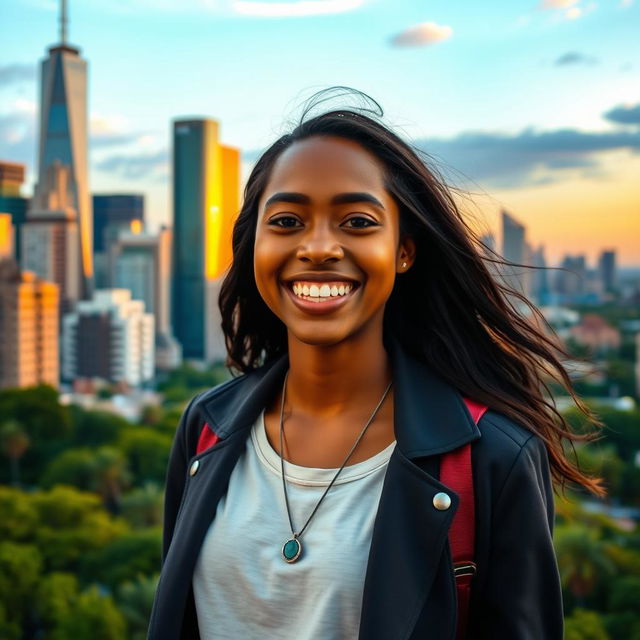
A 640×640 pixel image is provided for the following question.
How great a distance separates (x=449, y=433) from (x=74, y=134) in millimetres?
70707

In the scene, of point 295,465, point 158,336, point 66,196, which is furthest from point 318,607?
point 66,196

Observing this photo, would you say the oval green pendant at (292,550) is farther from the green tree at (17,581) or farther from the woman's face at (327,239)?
the green tree at (17,581)

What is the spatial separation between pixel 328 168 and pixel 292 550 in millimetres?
580

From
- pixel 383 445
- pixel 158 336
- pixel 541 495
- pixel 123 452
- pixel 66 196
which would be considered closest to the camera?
pixel 541 495

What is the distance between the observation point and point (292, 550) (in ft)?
4.29

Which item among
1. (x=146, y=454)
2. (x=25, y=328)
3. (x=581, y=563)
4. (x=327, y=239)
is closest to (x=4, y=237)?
(x=25, y=328)

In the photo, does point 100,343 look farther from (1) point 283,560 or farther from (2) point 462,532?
(2) point 462,532

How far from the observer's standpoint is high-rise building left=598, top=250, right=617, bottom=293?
60688 millimetres

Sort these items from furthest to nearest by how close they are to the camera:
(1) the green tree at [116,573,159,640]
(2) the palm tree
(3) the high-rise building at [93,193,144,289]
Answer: (3) the high-rise building at [93,193,144,289]
(2) the palm tree
(1) the green tree at [116,573,159,640]

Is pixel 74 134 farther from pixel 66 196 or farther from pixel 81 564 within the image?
pixel 81 564

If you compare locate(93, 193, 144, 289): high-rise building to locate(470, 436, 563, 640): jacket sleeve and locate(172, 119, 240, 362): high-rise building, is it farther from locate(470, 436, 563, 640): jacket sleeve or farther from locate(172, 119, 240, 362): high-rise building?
locate(470, 436, 563, 640): jacket sleeve

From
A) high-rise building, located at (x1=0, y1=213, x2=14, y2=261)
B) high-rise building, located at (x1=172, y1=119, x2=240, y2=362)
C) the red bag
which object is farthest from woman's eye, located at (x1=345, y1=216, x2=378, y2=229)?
high-rise building, located at (x1=172, y1=119, x2=240, y2=362)

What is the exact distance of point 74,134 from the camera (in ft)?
222

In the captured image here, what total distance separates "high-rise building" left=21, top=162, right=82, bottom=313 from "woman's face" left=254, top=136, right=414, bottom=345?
54327mm
